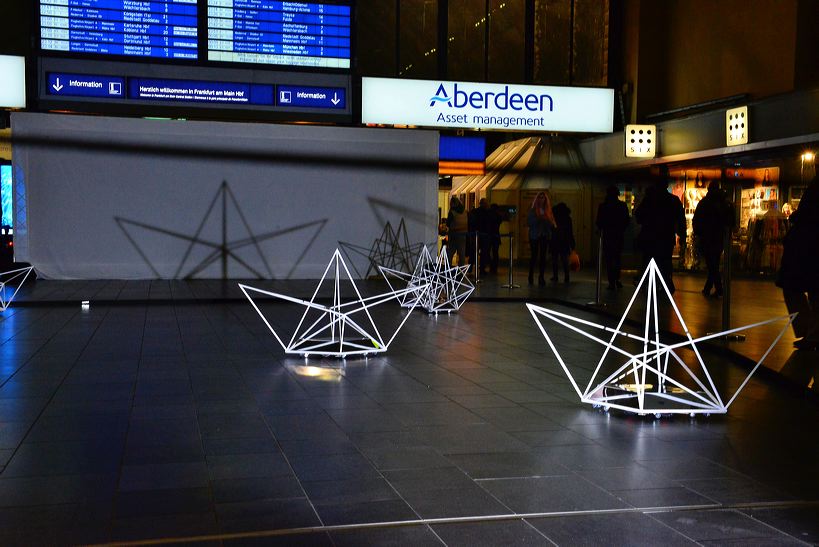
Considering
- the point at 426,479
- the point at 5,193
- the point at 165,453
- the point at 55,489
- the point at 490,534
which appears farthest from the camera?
the point at 5,193

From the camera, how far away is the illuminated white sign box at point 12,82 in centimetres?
1557

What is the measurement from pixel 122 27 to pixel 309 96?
135 inches

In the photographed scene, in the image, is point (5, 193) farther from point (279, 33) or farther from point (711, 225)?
point (711, 225)

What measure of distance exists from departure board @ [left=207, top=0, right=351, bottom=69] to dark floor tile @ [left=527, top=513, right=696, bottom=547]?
14.1 metres

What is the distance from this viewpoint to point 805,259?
8156mm

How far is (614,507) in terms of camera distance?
12.6 ft

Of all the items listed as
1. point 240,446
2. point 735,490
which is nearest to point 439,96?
point 240,446

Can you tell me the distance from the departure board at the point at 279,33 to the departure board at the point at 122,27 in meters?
0.46

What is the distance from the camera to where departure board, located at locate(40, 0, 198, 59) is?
15547mm

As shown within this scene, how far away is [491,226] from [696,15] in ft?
21.3

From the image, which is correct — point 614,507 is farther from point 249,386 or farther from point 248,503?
point 249,386

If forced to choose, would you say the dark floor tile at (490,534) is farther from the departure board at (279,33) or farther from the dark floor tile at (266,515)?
the departure board at (279,33)

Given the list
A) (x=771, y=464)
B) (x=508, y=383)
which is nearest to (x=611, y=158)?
(x=508, y=383)

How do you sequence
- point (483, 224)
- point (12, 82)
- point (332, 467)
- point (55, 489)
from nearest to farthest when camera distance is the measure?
point (55, 489)
point (332, 467)
point (12, 82)
point (483, 224)
